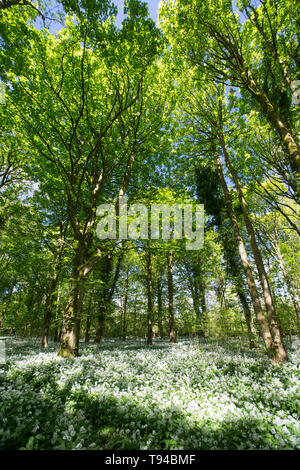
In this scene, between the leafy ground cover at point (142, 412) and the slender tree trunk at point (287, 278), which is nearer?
the leafy ground cover at point (142, 412)

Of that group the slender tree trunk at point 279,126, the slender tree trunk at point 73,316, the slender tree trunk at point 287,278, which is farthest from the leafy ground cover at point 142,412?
the slender tree trunk at point 287,278

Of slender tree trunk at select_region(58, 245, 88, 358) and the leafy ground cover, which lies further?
slender tree trunk at select_region(58, 245, 88, 358)

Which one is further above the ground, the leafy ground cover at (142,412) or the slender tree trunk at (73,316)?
the slender tree trunk at (73,316)

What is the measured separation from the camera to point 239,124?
9.51 meters

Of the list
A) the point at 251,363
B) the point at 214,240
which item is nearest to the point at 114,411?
the point at 251,363

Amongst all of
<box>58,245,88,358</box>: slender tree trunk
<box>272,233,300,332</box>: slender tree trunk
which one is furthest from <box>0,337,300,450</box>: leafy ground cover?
<box>272,233,300,332</box>: slender tree trunk

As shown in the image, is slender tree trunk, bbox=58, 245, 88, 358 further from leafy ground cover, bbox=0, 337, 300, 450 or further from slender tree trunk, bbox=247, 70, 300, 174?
slender tree trunk, bbox=247, 70, 300, 174

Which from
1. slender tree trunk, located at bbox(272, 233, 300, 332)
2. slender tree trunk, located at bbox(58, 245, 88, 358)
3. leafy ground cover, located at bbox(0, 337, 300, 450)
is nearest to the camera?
leafy ground cover, located at bbox(0, 337, 300, 450)

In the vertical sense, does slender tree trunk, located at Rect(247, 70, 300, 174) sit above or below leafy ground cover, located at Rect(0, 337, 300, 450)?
above

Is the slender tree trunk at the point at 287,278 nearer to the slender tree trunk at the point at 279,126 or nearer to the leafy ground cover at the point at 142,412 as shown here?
the leafy ground cover at the point at 142,412

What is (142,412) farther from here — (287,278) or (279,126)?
(287,278)

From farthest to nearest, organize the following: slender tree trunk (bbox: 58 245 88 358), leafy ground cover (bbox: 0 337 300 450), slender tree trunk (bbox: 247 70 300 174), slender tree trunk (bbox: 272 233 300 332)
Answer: slender tree trunk (bbox: 272 233 300 332), slender tree trunk (bbox: 58 245 88 358), slender tree trunk (bbox: 247 70 300 174), leafy ground cover (bbox: 0 337 300 450)
